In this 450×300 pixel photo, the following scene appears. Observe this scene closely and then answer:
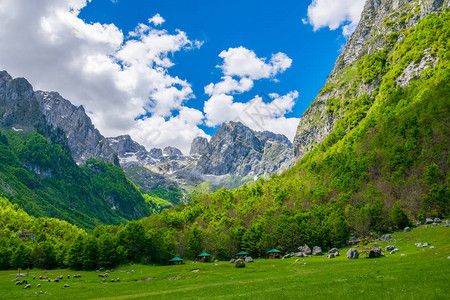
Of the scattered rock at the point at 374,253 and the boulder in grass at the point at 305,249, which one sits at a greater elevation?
the scattered rock at the point at 374,253

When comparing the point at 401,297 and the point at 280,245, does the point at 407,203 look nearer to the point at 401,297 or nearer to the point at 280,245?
the point at 280,245

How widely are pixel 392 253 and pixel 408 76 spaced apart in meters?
150

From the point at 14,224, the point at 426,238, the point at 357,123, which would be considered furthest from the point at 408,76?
the point at 14,224

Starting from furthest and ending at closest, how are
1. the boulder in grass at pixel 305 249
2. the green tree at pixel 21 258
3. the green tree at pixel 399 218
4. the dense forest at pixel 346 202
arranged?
the green tree at pixel 21 258, the dense forest at pixel 346 202, the boulder in grass at pixel 305 249, the green tree at pixel 399 218

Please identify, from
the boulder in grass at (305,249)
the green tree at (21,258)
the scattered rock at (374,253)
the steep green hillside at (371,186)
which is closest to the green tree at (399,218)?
the steep green hillside at (371,186)

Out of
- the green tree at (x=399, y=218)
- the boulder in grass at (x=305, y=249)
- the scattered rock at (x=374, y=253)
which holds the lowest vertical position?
the boulder in grass at (x=305, y=249)

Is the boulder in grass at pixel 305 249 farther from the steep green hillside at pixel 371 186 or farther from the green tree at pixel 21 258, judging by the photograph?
the green tree at pixel 21 258

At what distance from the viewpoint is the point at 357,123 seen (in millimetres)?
194250

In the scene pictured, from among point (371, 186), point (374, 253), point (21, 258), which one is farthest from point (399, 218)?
point (21, 258)

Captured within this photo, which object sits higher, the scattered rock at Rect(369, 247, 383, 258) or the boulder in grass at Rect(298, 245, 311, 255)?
the scattered rock at Rect(369, 247, 383, 258)

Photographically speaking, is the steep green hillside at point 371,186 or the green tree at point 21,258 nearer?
the steep green hillside at point 371,186

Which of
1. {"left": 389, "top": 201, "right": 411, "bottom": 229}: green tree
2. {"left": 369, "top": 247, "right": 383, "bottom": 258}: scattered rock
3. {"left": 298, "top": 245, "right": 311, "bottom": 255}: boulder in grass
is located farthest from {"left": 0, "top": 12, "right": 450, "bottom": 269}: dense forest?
{"left": 369, "top": 247, "right": 383, "bottom": 258}: scattered rock

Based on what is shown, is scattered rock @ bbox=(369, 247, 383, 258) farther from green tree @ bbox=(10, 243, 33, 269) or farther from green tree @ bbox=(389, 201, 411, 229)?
green tree @ bbox=(10, 243, 33, 269)

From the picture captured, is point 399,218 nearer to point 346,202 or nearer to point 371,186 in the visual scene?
point 371,186
